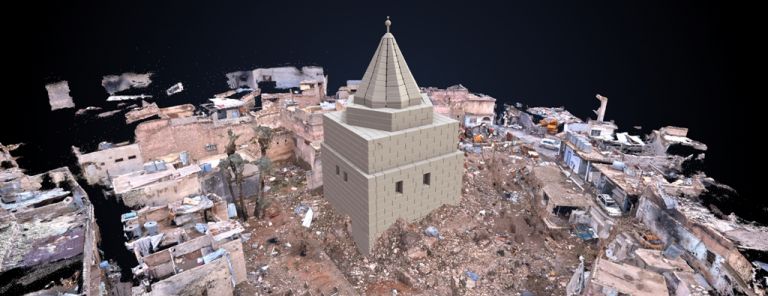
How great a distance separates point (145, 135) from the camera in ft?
66.5

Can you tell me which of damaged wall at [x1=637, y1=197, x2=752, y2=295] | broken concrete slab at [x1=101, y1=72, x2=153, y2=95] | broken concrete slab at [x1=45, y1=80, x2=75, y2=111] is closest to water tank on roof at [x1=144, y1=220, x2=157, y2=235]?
broken concrete slab at [x1=45, y1=80, x2=75, y2=111]

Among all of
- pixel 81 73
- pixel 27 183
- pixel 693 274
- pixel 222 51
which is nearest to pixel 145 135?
pixel 27 183

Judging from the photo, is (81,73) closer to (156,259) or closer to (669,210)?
(156,259)

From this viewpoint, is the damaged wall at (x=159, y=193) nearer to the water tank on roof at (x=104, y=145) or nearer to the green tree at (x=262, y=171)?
the green tree at (x=262, y=171)

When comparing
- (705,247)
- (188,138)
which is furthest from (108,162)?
(705,247)

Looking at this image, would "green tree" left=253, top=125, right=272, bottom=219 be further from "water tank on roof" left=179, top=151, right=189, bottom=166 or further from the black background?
the black background

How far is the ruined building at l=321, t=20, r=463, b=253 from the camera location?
12.4 metres

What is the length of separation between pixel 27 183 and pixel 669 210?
2582 cm

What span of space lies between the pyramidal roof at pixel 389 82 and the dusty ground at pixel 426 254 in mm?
4276

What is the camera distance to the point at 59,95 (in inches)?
937

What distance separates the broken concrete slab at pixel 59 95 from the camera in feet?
76.9

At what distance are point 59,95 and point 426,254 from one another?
25594 mm

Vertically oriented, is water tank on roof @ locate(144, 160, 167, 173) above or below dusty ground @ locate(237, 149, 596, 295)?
above

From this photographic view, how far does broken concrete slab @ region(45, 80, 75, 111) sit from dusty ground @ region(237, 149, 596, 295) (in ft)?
58.2
